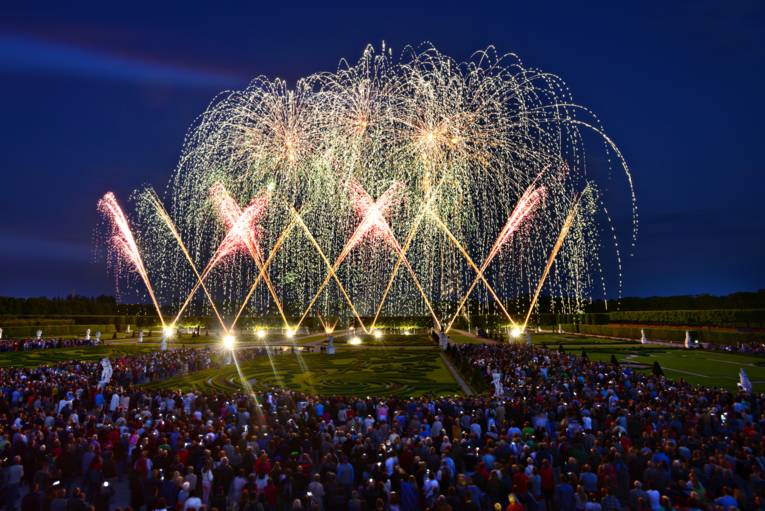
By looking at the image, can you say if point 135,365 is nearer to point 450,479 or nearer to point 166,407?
point 166,407

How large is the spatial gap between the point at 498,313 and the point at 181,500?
104 meters

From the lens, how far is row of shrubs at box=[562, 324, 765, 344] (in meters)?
45.5

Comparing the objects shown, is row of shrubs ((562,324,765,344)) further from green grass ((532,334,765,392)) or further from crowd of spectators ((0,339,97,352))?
crowd of spectators ((0,339,97,352))

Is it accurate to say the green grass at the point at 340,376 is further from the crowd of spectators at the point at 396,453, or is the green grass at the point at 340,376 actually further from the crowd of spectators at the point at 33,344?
the crowd of spectators at the point at 33,344

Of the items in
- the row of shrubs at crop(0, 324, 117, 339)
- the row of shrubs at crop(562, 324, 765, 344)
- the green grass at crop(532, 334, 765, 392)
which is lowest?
the green grass at crop(532, 334, 765, 392)

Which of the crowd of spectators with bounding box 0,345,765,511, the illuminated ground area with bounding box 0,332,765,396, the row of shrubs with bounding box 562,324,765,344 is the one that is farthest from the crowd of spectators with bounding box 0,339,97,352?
the row of shrubs with bounding box 562,324,765,344

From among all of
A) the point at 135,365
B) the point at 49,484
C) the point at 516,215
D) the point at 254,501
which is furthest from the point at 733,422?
the point at 135,365

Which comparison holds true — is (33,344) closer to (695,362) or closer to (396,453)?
(396,453)

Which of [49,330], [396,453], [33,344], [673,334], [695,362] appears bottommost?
[695,362]

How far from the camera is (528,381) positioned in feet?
77.9

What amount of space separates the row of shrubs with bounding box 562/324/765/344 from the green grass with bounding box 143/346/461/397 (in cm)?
2784

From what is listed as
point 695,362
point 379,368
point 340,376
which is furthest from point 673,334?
point 340,376

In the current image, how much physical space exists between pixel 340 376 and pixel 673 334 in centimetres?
4130

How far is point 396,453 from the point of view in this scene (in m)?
11.9
